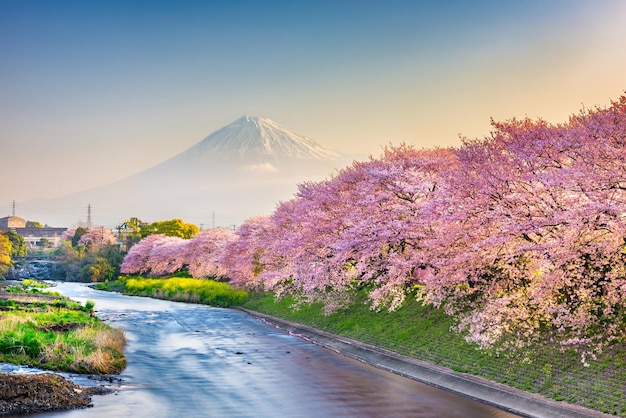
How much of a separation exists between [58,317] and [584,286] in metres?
34.7

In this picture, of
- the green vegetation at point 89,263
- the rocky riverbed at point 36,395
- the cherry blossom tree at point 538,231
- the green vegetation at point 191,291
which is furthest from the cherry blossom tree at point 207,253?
the rocky riverbed at point 36,395

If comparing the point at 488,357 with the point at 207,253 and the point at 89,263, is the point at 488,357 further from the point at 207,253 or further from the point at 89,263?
the point at 89,263

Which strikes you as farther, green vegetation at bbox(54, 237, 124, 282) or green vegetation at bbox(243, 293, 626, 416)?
green vegetation at bbox(54, 237, 124, 282)

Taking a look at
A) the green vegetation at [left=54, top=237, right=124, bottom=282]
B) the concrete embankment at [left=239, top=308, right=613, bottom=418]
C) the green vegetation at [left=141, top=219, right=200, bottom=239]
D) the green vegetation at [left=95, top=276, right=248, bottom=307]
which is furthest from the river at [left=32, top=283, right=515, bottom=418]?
the green vegetation at [left=141, top=219, right=200, bottom=239]

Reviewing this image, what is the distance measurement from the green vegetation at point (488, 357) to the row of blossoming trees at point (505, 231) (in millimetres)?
766

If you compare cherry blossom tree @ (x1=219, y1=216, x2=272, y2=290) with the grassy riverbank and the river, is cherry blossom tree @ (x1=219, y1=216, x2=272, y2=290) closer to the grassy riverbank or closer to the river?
the river

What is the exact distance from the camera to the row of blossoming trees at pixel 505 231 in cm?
2269

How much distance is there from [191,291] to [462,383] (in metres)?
55.4

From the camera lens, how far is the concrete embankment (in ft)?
68.5

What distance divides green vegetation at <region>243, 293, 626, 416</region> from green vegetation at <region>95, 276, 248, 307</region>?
25890mm

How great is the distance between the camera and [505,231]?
25734 mm

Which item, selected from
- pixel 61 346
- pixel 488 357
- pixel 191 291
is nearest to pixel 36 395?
pixel 61 346

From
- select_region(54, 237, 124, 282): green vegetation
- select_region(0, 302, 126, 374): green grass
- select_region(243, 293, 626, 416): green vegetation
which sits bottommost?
select_region(0, 302, 126, 374): green grass

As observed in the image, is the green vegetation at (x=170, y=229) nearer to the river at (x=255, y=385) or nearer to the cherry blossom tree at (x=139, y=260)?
the cherry blossom tree at (x=139, y=260)
